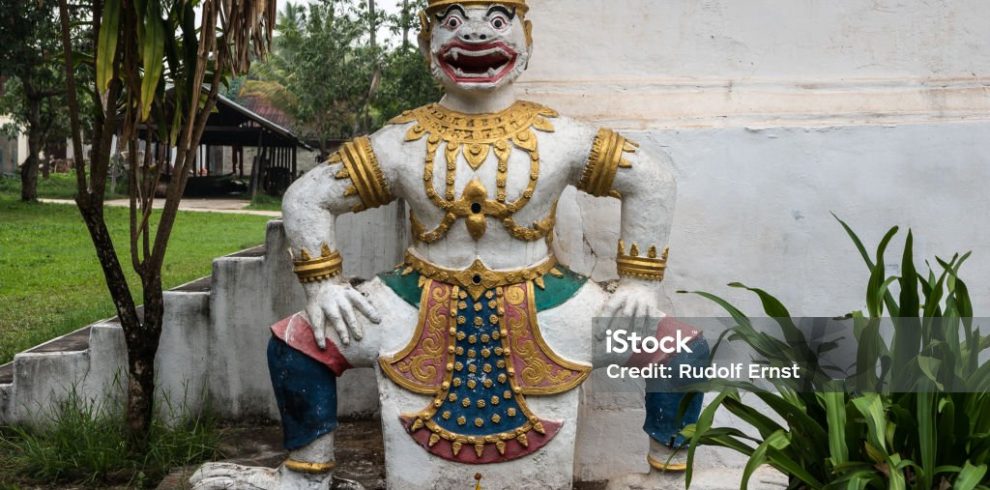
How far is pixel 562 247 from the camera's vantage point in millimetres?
4430

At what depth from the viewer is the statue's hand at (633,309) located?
12.0ft

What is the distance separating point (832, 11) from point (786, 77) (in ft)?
1.10

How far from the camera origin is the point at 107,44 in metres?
4.26

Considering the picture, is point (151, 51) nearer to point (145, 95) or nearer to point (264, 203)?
point (145, 95)

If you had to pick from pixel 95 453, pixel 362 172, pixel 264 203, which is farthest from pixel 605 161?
pixel 264 203

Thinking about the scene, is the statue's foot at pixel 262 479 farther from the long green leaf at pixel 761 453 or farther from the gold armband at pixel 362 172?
the long green leaf at pixel 761 453

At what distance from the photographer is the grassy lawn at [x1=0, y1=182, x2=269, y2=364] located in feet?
25.2

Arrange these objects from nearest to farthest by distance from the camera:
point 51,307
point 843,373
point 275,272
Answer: point 843,373 → point 275,272 → point 51,307

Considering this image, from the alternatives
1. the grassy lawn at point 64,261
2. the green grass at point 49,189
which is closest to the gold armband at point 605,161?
the grassy lawn at point 64,261

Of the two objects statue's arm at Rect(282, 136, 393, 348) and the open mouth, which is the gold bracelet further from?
the open mouth

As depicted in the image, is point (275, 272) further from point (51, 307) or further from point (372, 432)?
point (51, 307)

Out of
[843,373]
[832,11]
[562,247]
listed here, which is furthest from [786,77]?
[843,373]

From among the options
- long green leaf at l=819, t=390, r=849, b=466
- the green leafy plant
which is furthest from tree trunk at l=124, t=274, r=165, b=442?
long green leaf at l=819, t=390, r=849, b=466

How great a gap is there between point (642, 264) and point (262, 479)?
1.56 meters
